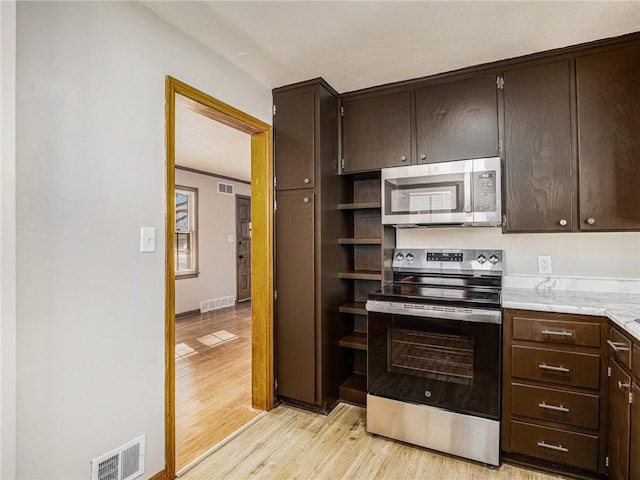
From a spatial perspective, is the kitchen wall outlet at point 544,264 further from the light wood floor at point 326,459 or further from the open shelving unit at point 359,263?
the light wood floor at point 326,459

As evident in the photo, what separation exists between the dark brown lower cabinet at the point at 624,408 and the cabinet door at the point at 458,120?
1317 mm

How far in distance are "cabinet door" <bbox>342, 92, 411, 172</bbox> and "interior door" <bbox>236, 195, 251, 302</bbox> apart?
14.2ft

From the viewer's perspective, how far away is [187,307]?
5.80m

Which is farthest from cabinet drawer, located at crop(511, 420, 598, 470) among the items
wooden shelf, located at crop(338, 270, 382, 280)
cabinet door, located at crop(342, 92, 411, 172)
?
cabinet door, located at crop(342, 92, 411, 172)

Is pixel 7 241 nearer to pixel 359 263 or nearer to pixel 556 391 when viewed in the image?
pixel 359 263

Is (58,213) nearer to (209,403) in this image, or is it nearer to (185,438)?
(185,438)

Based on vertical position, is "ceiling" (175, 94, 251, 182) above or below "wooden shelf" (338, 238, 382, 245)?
above

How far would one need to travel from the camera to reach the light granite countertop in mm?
1645

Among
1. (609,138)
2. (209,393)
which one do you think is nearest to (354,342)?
(209,393)

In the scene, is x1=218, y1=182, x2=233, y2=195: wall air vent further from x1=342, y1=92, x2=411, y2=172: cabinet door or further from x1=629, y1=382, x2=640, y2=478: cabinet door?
x1=629, y1=382, x2=640, y2=478: cabinet door

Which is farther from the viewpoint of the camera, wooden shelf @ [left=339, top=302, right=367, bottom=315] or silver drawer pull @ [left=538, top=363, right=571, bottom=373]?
wooden shelf @ [left=339, top=302, right=367, bottom=315]

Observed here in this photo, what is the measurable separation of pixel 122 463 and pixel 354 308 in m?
1.71

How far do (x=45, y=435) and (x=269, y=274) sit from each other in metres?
1.57

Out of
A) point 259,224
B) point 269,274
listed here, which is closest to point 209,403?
point 269,274
